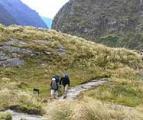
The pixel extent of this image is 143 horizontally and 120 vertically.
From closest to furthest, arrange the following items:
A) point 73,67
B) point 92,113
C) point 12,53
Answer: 1. point 92,113
2. point 12,53
3. point 73,67

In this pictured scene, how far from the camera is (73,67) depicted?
165 feet

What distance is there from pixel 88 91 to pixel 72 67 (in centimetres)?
1190

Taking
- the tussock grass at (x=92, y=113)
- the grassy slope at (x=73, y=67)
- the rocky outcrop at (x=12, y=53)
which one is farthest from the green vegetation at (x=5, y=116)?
the rocky outcrop at (x=12, y=53)

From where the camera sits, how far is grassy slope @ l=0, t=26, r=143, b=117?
132 ft

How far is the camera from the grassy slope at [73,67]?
4025cm

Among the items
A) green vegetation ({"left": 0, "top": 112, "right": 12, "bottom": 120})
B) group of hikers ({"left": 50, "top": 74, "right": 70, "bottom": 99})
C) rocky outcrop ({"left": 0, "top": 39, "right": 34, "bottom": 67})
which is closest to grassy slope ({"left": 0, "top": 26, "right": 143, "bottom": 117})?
rocky outcrop ({"left": 0, "top": 39, "right": 34, "bottom": 67})

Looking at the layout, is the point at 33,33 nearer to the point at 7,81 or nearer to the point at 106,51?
the point at 106,51

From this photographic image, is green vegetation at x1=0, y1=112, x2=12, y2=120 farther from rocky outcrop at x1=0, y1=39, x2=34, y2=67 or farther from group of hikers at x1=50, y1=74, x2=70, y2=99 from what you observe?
rocky outcrop at x1=0, y1=39, x2=34, y2=67

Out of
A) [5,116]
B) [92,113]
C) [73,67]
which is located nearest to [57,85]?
[73,67]

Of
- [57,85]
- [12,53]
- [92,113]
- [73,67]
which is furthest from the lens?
[73,67]

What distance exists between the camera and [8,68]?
47.0 meters

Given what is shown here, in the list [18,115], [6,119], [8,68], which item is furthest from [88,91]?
[6,119]

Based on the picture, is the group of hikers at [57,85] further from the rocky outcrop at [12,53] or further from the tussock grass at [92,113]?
the tussock grass at [92,113]

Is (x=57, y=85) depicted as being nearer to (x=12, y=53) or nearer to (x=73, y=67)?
(x=73, y=67)
